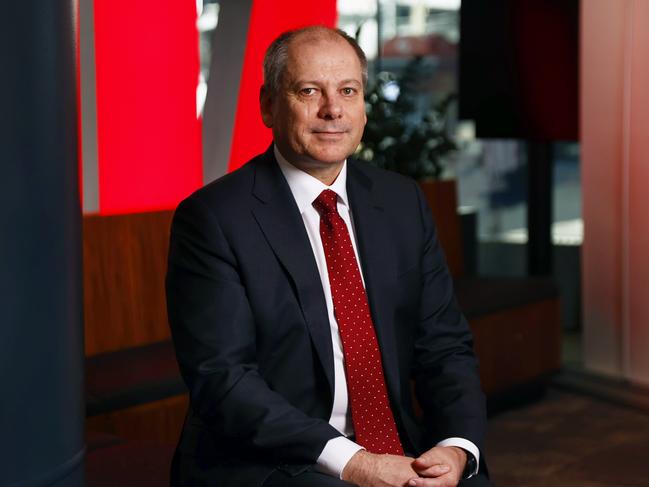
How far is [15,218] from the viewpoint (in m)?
1.63

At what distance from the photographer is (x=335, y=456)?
6.56ft

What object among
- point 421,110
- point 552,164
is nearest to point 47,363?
point 552,164

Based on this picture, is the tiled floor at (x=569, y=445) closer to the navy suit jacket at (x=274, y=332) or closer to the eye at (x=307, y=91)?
the navy suit jacket at (x=274, y=332)

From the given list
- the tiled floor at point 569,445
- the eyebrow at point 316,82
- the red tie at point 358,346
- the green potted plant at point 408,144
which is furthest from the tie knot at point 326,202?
the green potted plant at point 408,144

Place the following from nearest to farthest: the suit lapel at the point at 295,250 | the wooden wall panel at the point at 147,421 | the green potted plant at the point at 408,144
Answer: the suit lapel at the point at 295,250
the wooden wall panel at the point at 147,421
the green potted plant at the point at 408,144

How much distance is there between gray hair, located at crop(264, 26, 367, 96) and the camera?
2.12 m

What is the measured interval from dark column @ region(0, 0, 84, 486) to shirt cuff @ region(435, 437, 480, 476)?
0.76 m

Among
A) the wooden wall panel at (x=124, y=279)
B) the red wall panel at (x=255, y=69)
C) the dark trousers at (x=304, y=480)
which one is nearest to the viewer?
the dark trousers at (x=304, y=480)

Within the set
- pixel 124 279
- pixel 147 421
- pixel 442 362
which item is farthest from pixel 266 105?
pixel 124 279

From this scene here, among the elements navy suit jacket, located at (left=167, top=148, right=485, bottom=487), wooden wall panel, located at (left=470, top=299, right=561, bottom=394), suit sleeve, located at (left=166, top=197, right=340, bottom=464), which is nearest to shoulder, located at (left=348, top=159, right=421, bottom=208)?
navy suit jacket, located at (left=167, top=148, right=485, bottom=487)

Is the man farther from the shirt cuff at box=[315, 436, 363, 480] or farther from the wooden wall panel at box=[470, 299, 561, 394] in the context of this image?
the wooden wall panel at box=[470, 299, 561, 394]

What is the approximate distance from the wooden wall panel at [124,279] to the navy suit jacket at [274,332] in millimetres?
1845

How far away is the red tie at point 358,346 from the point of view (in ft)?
6.99

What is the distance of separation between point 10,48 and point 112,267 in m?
2.48
